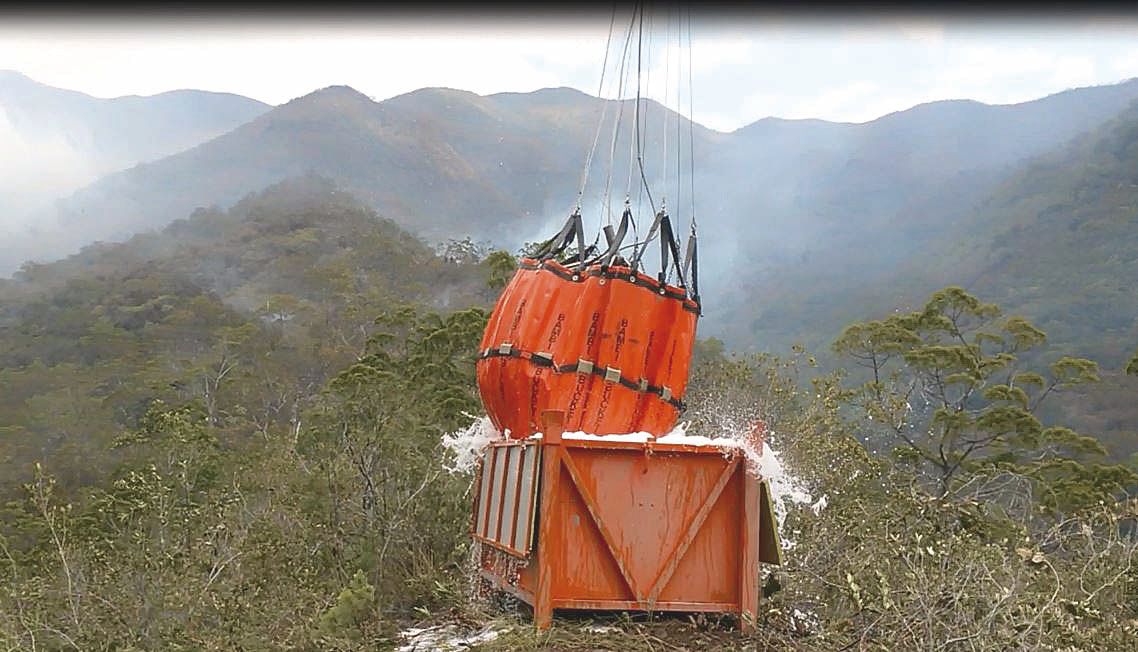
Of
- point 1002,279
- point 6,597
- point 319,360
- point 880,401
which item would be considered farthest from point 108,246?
point 6,597

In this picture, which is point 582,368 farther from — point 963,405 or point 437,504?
point 963,405

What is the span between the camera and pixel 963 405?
18.5 meters

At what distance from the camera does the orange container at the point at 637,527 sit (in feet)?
17.4

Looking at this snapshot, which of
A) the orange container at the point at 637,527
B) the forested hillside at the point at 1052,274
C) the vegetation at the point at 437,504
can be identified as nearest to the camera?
the vegetation at the point at 437,504

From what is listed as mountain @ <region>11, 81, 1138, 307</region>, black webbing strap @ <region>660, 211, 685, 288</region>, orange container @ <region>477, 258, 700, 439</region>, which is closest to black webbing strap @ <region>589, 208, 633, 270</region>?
orange container @ <region>477, 258, 700, 439</region>

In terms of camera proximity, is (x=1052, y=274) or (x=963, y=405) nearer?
(x=963, y=405)

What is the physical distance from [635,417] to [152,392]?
27.7m

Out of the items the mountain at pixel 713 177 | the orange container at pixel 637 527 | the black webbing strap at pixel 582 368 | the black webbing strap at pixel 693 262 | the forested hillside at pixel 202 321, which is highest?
the mountain at pixel 713 177

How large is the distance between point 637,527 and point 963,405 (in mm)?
14444

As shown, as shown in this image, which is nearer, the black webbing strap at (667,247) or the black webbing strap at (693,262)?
the black webbing strap at (667,247)

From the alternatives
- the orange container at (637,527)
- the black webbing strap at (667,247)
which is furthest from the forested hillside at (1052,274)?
the orange container at (637,527)

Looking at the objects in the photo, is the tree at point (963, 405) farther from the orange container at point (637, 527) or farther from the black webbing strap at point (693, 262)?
the orange container at point (637, 527)

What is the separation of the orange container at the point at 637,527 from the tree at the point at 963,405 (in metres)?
10.3

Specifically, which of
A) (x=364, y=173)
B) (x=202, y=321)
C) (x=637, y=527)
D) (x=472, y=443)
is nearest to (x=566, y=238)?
(x=472, y=443)
